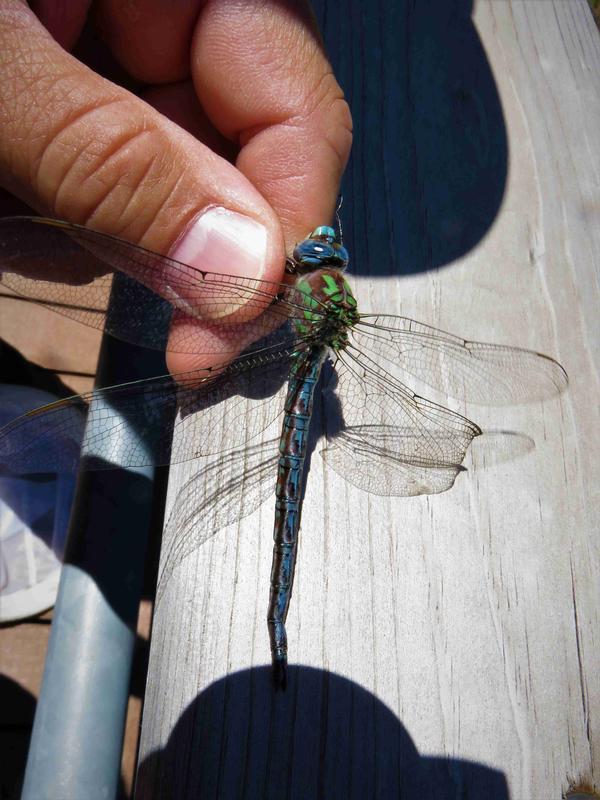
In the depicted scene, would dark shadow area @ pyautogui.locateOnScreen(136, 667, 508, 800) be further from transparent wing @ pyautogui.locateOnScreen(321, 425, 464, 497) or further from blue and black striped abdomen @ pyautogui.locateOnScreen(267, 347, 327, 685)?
transparent wing @ pyautogui.locateOnScreen(321, 425, 464, 497)

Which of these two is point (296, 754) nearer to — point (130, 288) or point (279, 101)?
point (130, 288)

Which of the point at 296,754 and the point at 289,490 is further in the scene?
the point at 289,490

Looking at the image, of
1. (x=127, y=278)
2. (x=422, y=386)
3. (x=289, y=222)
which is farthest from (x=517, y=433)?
(x=127, y=278)

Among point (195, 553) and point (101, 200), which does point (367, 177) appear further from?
point (195, 553)

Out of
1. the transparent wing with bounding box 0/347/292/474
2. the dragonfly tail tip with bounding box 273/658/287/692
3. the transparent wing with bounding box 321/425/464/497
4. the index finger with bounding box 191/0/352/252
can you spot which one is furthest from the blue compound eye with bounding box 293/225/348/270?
the dragonfly tail tip with bounding box 273/658/287/692

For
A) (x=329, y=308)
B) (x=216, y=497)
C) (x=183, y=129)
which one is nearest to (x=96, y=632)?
(x=216, y=497)

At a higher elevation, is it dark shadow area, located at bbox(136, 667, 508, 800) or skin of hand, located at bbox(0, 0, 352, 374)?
skin of hand, located at bbox(0, 0, 352, 374)

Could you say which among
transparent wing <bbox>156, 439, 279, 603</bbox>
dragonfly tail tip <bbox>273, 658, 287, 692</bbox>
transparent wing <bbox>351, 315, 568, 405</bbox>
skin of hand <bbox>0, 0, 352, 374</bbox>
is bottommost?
dragonfly tail tip <bbox>273, 658, 287, 692</bbox>
